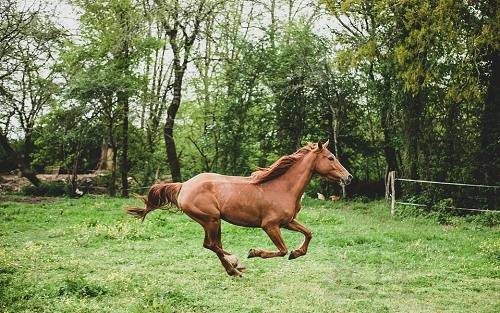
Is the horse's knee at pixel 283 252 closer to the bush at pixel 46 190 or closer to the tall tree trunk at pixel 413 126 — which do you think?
the tall tree trunk at pixel 413 126

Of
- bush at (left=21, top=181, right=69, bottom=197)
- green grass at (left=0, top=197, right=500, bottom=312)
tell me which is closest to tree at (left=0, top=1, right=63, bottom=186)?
bush at (left=21, top=181, right=69, bottom=197)

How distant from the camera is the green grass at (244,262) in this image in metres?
8.52

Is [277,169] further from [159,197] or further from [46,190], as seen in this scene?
[46,190]

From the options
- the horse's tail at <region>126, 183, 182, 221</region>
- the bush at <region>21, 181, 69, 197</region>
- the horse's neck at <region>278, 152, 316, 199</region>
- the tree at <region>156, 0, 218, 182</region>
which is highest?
the tree at <region>156, 0, 218, 182</region>

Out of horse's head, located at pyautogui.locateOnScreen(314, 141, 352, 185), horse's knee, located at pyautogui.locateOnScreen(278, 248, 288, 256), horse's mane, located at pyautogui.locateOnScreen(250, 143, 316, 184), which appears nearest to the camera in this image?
horse's knee, located at pyautogui.locateOnScreen(278, 248, 288, 256)

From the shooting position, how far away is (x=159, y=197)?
21.5 ft

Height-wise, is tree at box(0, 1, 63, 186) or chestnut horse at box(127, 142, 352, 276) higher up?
tree at box(0, 1, 63, 186)

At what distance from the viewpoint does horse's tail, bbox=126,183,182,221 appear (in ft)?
21.4

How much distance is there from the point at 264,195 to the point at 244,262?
→ 570 centimetres

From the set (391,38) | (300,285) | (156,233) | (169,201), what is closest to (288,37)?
(391,38)

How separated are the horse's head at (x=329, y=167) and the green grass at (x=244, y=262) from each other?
284cm

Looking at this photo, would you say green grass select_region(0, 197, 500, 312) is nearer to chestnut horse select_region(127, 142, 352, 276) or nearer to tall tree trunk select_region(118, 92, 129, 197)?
chestnut horse select_region(127, 142, 352, 276)

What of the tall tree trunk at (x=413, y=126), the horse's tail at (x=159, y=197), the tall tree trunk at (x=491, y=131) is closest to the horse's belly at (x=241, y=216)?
the horse's tail at (x=159, y=197)

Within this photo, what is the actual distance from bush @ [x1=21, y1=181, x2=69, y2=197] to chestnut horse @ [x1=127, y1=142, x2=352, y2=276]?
22282 mm
